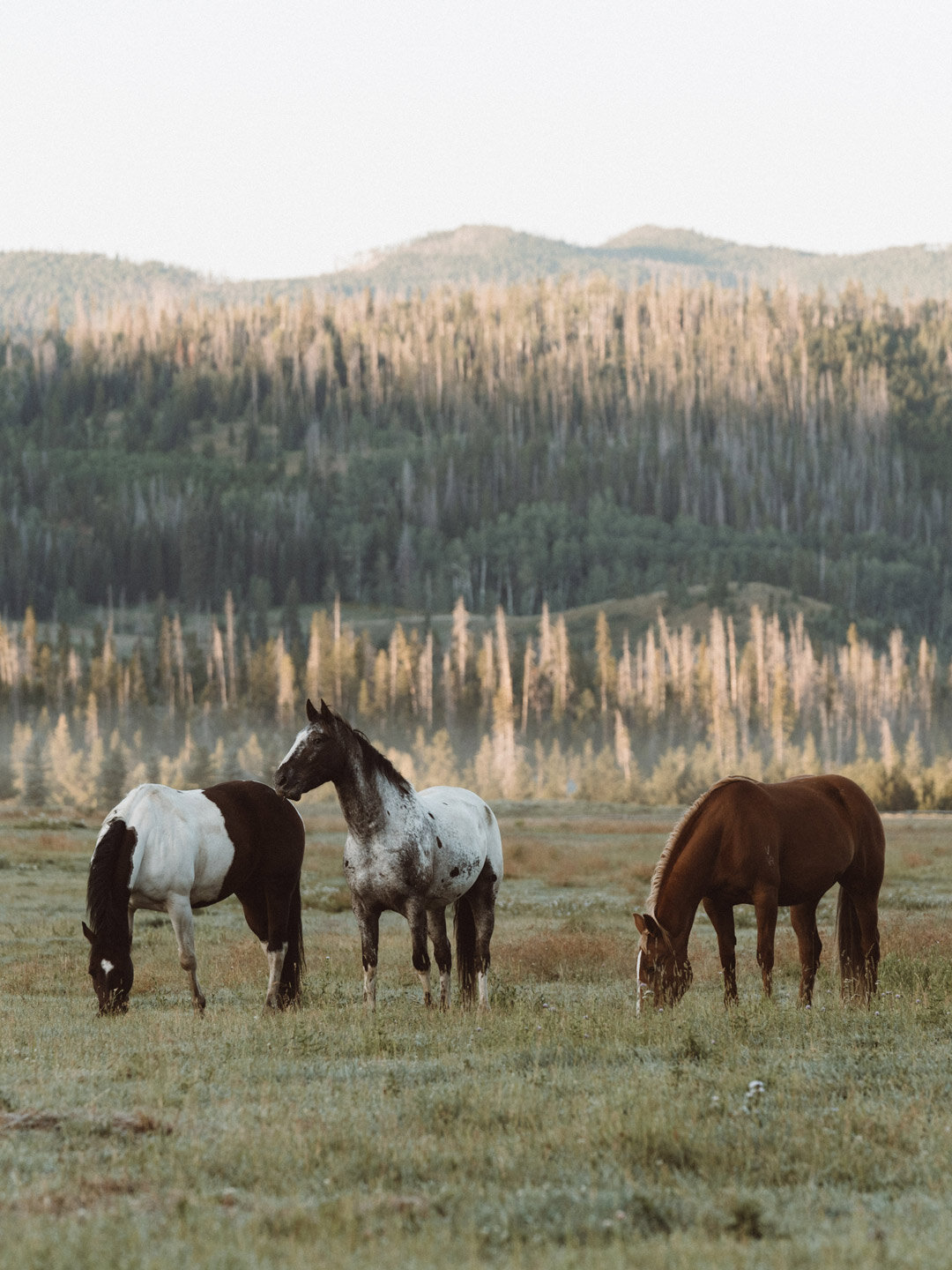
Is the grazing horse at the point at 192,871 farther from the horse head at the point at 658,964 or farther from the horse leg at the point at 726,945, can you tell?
the horse leg at the point at 726,945

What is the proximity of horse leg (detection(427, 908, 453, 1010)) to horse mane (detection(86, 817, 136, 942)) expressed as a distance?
298 centimetres

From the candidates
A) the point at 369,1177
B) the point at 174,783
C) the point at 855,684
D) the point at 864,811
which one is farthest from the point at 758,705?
the point at 369,1177

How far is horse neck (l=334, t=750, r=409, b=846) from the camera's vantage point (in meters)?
14.3

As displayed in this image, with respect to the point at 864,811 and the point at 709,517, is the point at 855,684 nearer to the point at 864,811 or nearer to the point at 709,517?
the point at 709,517

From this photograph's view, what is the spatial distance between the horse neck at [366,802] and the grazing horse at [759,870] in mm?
2554

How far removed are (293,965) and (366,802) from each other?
2.40 meters

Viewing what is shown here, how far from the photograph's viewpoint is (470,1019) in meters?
13.6

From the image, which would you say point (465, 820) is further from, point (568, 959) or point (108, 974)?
point (568, 959)

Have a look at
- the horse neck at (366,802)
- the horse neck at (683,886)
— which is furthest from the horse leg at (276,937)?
the horse neck at (683,886)

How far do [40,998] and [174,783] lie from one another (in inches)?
2998

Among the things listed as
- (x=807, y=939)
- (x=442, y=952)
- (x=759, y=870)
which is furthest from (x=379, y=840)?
(x=807, y=939)

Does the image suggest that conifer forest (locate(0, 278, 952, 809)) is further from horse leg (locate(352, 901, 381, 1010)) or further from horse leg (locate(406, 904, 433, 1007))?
horse leg (locate(406, 904, 433, 1007))

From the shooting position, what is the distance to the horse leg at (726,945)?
14102 millimetres

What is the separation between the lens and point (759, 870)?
13961mm
